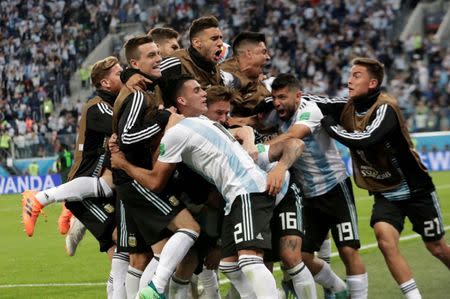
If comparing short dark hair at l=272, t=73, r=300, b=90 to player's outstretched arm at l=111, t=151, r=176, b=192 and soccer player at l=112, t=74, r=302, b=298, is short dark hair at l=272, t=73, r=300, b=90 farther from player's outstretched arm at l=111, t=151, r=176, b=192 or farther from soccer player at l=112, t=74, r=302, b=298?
player's outstretched arm at l=111, t=151, r=176, b=192

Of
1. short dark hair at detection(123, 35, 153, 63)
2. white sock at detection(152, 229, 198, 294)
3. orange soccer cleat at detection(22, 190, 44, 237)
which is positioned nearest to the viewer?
white sock at detection(152, 229, 198, 294)

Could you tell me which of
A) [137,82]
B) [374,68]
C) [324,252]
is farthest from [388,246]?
[137,82]

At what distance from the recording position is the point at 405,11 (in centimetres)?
3466

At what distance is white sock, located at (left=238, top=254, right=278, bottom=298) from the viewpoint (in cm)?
743

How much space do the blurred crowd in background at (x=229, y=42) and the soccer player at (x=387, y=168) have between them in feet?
58.5

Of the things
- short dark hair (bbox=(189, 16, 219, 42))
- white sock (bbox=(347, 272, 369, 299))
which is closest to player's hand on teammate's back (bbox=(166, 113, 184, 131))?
short dark hair (bbox=(189, 16, 219, 42))

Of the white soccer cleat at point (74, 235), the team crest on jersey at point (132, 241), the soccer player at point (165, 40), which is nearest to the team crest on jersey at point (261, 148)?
the team crest on jersey at point (132, 241)

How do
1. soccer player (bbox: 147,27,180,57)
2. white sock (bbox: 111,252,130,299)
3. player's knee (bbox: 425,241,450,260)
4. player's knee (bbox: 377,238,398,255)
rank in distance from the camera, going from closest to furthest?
player's knee (bbox: 377,238,398,255)
white sock (bbox: 111,252,130,299)
player's knee (bbox: 425,241,450,260)
soccer player (bbox: 147,27,180,57)

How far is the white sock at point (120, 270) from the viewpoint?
8828mm

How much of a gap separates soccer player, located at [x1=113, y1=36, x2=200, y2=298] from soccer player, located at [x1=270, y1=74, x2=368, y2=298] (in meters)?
1.15

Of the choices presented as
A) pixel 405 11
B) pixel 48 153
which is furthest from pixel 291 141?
pixel 405 11

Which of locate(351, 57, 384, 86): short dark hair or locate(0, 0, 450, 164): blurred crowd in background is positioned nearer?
locate(351, 57, 384, 86): short dark hair

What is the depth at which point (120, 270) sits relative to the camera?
890 cm

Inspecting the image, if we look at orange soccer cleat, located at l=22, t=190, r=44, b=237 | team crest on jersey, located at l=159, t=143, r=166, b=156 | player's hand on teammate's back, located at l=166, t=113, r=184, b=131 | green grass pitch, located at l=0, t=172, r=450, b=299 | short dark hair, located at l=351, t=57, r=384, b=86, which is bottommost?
green grass pitch, located at l=0, t=172, r=450, b=299
